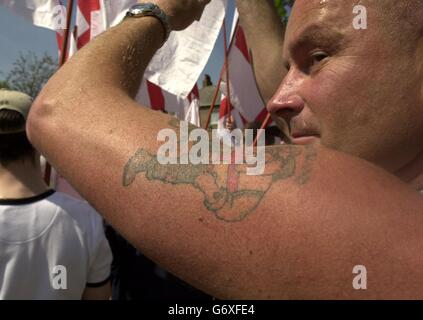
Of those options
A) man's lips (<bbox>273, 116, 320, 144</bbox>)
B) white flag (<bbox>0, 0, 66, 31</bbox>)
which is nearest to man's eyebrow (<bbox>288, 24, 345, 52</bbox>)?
man's lips (<bbox>273, 116, 320, 144</bbox>)

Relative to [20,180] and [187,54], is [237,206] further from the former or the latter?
[187,54]

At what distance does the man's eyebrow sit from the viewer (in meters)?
0.90

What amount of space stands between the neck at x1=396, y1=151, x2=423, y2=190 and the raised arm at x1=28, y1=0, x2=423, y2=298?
29 cm

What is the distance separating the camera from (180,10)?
100 cm

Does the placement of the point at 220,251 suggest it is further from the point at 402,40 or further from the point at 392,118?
the point at 402,40

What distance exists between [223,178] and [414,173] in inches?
20.2

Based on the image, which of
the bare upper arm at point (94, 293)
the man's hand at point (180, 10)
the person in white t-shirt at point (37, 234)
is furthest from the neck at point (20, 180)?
the man's hand at point (180, 10)

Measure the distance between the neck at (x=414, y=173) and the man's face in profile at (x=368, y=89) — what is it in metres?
0.02

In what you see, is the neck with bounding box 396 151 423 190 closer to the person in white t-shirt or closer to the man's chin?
the man's chin

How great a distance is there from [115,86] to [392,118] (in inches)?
21.6

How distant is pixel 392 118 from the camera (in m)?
0.83

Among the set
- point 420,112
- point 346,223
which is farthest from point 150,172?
point 420,112

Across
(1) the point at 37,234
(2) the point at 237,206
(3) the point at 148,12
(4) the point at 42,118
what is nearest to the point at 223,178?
(2) the point at 237,206
